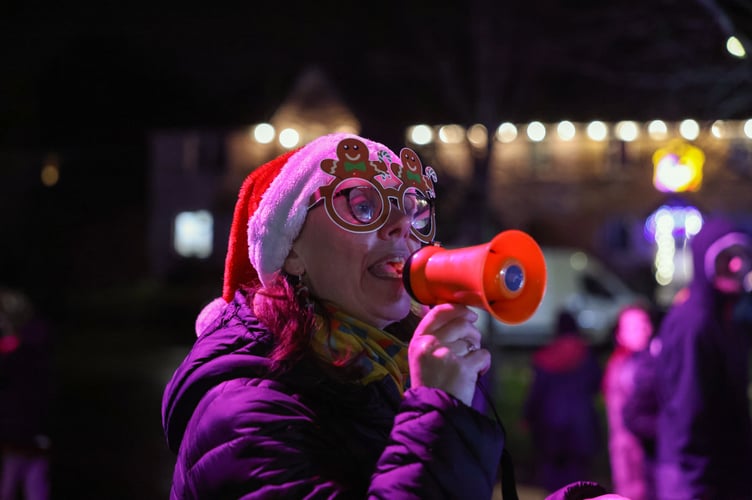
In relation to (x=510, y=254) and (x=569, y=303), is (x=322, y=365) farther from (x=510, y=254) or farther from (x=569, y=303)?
(x=569, y=303)

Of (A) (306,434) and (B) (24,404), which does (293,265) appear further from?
(B) (24,404)

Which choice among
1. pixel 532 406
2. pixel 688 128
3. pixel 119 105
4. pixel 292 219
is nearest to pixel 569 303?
pixel 688 128

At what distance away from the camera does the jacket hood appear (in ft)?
5.56

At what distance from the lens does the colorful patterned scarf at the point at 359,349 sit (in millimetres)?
1700

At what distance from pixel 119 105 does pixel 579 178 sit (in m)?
22.6

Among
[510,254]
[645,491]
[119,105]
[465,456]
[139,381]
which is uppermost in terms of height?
[119,105]

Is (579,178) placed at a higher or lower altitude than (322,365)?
higher

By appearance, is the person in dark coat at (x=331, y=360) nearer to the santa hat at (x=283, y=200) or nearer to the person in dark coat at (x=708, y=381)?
the santa hat at (x=283, y=200)

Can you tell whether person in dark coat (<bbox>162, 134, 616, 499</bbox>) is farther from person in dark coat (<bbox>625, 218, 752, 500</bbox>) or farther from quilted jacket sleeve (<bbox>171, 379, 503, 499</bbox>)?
person in dark coat (<bbox>625, 218, 752, 500</bbox>)

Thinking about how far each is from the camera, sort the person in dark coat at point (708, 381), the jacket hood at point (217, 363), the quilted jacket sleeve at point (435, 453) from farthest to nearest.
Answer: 1. the person in dark coat at point (708, 381)
2. the jacket hood at point (217, 363)
3. the quilted jacket sleeve at point (435, 453)

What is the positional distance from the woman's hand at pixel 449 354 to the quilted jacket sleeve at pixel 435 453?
1.0 inches

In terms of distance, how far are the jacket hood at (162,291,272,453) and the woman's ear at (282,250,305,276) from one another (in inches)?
5.0

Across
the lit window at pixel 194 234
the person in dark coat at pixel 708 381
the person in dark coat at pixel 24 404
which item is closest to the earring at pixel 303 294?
the person in dark coat at pixel 708 381

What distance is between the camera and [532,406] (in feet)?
24.1
